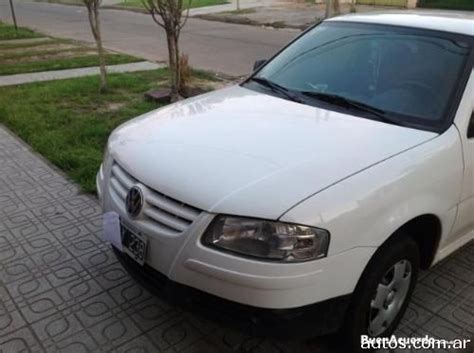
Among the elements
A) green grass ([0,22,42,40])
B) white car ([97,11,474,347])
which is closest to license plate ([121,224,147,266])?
white car ([97,11,474,347])

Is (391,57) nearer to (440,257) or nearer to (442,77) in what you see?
(442,77)

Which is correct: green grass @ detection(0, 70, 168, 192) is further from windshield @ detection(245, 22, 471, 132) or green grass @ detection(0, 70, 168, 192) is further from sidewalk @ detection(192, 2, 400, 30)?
sidewalk @ detection(192, 2, 400, 30)

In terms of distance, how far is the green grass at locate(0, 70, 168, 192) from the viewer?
204 inches

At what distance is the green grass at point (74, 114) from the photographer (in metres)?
5.18

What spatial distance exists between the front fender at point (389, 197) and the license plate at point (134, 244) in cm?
74

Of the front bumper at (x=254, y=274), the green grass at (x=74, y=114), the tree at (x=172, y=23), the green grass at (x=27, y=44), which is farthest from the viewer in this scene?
the green grass at (x=27, y=44)

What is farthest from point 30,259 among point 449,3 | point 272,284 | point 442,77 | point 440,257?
point 449,3

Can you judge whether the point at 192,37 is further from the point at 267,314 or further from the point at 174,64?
the point at 267,314

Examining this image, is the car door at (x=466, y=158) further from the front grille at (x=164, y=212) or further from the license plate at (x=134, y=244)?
the license plate at (x=134, y=244)

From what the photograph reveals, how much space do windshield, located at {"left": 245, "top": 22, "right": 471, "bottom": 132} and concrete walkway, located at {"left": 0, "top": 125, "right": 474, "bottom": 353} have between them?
1119 mm

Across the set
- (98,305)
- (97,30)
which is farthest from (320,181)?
(97,30)

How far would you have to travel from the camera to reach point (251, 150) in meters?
2.51

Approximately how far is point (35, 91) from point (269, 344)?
21.3ft

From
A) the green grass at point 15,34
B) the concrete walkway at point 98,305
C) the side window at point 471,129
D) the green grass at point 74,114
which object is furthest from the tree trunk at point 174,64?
the green grass at point 15,34
